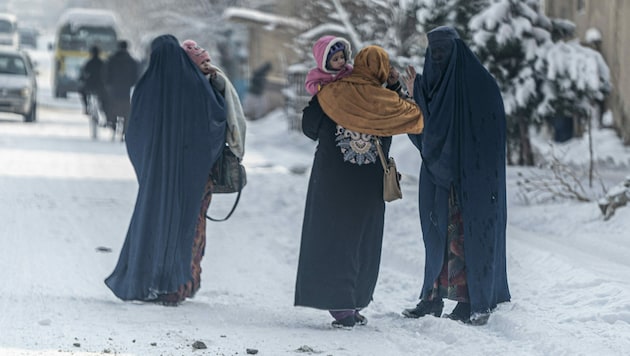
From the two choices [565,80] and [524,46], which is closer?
[565,80]

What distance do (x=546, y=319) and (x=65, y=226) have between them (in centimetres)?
623

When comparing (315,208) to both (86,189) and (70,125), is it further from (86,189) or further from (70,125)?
(70,125)

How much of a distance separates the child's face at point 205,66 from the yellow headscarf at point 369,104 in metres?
1.20

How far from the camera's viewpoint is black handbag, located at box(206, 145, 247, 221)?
28.3 feet

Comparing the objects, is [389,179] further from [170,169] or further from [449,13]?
[449,13]

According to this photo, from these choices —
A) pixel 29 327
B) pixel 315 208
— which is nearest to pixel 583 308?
pixel 315 208

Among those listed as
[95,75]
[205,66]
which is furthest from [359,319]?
[95,75]

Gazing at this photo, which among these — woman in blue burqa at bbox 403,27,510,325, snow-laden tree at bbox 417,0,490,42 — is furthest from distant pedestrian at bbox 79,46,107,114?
woman in blue burqa at bbox 403,27,510,325

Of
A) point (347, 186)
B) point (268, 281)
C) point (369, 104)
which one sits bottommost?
point (268, 281)

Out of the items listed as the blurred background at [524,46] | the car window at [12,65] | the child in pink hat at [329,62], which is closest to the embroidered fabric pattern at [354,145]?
the child in pink hat at [329,62]

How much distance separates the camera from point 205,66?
859cm

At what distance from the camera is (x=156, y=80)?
8.52m

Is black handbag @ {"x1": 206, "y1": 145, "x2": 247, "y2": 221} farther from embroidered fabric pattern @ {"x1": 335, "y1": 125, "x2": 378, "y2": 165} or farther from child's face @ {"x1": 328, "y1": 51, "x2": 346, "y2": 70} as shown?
child's face @ {"x1": 328, "y1": 51, "x2": 346, "y2": 70}

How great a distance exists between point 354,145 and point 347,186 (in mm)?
245
